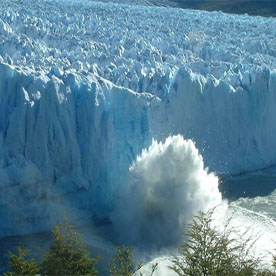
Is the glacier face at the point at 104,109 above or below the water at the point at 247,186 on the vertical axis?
above

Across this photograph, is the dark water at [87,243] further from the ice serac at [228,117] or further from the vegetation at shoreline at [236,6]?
the vegetation at shoreline at [236,6]

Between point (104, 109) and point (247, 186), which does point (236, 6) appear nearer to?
point (247, 186)

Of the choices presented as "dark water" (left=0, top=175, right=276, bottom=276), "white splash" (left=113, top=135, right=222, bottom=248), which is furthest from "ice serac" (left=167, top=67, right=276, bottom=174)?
"white splash" (left=113, top=135, right=222, bottom=248)

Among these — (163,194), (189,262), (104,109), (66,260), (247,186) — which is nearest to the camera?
(189,262)

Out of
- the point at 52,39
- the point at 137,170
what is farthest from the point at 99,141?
the point at 52,39

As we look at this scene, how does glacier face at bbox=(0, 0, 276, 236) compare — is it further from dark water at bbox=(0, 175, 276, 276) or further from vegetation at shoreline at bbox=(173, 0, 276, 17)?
vegetation at shoreline at bbox=(173, 0, 276, 17)

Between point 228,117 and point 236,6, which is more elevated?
point 236,6

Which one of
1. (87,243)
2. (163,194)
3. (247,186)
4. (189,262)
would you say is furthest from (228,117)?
(189,262)

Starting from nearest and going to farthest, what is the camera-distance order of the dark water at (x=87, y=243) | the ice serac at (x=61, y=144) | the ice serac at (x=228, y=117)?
the dark water at (x=87, y=243)
the ice serac at (x=61, y=144)
the ice serac at (x=228, y=117)

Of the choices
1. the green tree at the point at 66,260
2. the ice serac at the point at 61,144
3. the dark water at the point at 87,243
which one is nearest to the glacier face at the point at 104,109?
the ice serac at the point at 61,144
